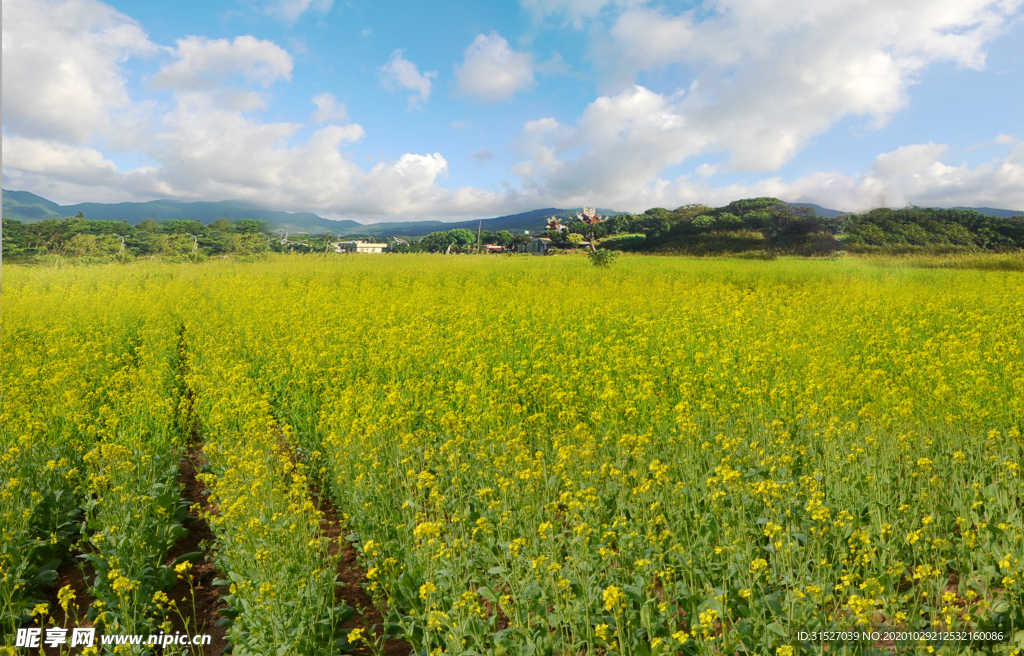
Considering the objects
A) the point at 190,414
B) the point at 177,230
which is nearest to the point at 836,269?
the point at 190,414

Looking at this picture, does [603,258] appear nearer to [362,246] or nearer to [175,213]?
[362,246]

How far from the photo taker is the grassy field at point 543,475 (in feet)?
11.4

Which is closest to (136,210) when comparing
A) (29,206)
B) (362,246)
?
(29,206)

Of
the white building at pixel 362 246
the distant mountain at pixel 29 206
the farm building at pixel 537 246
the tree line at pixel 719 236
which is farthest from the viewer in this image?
the distant mountain at pixel 29 206

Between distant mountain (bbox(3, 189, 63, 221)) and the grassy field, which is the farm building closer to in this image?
the grassy field

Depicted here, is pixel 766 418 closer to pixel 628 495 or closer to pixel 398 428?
pixel 628 495

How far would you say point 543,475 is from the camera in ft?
16.2

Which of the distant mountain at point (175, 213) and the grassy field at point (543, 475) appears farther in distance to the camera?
the distant mountain at point (175, 213)

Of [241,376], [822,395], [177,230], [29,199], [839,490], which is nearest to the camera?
[839,490]

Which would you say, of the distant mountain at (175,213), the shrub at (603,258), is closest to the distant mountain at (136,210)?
the distant mountain at (175,213)

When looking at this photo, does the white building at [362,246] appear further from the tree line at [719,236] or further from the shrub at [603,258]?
the shrub at [603,258]

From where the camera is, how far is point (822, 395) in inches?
279

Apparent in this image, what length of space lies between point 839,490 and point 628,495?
1.69 metres

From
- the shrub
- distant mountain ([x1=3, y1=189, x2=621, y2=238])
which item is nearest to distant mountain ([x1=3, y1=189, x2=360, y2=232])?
distant mountain ([x1=3, y1=189, x2=621, y2=238])
